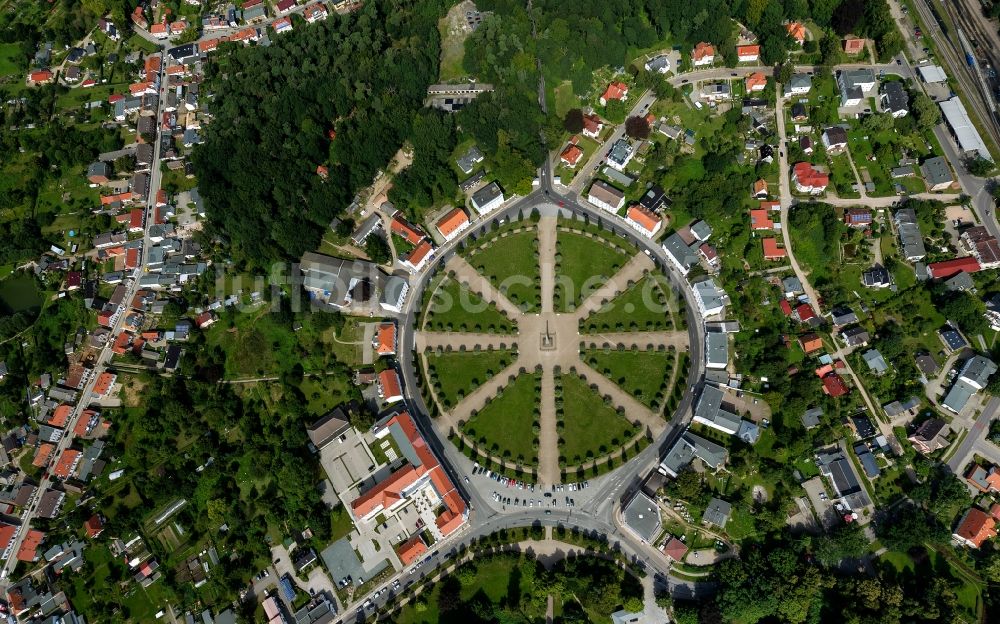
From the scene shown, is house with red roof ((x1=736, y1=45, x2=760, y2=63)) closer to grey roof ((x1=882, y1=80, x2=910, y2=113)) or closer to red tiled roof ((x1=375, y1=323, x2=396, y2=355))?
grey roof ((x1=882, y1=80, x2=910, y2=113))

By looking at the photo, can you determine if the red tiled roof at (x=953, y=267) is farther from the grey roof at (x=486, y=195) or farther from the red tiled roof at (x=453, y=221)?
the red tiled roof at (x=453, y=221)

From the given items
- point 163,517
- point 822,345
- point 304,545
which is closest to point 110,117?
point 163,517

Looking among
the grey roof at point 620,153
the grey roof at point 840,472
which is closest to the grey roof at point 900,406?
the grey roof at point 840,472

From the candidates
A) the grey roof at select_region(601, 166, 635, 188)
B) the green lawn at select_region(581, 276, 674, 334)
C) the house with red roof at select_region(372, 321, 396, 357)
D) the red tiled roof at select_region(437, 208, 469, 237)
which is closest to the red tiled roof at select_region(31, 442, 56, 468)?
the house with red roof at select_region(372, 321, 396, 357)

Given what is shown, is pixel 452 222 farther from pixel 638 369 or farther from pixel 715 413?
pixel 715 413

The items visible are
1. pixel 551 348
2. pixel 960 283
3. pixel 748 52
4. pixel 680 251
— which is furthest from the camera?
pixel 748 52

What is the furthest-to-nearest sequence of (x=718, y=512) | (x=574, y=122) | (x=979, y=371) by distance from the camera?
1. (x=574, y=122)
2. (x=979, y=371)
3. (x=718, y=512)

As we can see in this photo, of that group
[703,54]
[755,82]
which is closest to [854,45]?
[755,82]
